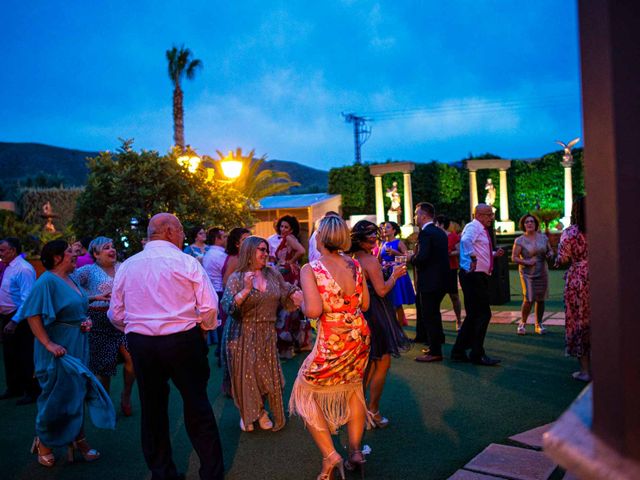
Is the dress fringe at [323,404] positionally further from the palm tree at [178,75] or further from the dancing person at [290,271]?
the palm tree at [178,75]

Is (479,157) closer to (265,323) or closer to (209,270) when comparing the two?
(209,270)

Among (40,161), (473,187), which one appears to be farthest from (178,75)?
(40,161)

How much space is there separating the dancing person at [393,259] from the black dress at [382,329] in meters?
4.06

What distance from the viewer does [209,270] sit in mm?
8836

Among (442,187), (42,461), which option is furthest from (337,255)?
(442,187)

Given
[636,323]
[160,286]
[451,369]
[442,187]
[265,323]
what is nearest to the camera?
[636,323]

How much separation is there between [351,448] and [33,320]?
8.35 feet

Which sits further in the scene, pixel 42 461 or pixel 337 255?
pixel 42 461

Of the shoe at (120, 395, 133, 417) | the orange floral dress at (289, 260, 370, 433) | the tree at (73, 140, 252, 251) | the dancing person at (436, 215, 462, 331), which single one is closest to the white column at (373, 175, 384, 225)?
the tree at (73, 140, 252, 251)

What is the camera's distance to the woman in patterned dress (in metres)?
4.12

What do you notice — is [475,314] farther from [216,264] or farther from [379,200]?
[379,200]

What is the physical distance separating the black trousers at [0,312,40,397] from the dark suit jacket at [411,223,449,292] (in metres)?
4.68

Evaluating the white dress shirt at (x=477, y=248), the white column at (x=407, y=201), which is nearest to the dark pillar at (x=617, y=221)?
the white dress shirt at (x=477, y=248)

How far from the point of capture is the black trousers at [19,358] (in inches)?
287
